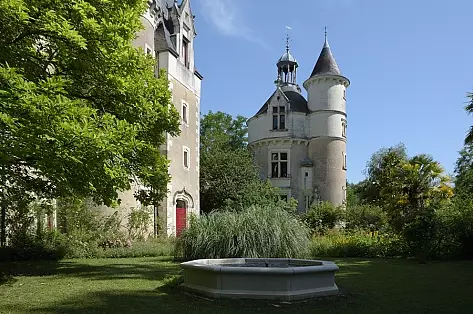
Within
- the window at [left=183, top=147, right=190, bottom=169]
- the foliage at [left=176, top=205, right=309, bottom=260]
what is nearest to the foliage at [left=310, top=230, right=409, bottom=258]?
the foliage at [left=176, top=205, right=309, bottom=260]

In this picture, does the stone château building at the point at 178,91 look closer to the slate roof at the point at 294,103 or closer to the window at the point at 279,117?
the window at the point at 279,117

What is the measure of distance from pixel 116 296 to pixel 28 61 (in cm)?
541

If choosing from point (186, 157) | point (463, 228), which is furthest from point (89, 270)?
point (186, 157)

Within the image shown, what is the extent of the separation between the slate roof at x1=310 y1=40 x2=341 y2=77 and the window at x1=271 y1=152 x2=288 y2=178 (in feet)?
22.4

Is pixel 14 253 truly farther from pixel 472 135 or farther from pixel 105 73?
pixel 472 135

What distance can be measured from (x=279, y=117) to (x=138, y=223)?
66.4ft

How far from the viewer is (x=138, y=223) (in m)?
21.6

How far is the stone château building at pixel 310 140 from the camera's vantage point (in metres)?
37.5

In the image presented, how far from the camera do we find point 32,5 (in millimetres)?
9547

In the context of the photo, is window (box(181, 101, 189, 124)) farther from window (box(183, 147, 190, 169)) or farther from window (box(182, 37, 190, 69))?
window (box(182, 37, 190, 69))

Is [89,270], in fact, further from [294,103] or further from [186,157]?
[294,103]

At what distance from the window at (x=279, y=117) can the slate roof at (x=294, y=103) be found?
70cm

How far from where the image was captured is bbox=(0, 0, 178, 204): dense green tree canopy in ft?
27.0

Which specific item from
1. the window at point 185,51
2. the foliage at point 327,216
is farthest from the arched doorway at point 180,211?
the window at point 185,51
